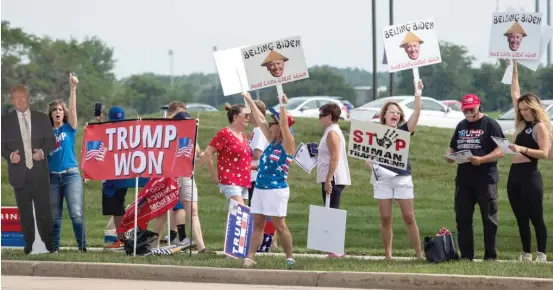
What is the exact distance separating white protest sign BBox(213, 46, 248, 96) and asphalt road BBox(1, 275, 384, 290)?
2.53m

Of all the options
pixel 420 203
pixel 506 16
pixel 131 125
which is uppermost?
pixel 506 16

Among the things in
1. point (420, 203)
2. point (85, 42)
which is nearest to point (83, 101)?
point (85, 42)

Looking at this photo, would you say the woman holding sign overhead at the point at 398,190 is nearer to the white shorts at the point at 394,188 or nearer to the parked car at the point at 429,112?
the white shorts at the point at 394,188

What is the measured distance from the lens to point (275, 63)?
48.4ft

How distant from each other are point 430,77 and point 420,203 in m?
50.6

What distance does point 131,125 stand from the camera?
1554cm

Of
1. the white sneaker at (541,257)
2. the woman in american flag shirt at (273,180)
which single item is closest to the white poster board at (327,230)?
the woman in american flag shirt at (273,180)

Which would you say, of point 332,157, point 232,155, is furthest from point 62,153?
point 332,157

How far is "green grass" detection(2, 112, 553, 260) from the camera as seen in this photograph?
59.5 ft

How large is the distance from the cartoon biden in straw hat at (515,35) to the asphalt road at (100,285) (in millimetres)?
4564

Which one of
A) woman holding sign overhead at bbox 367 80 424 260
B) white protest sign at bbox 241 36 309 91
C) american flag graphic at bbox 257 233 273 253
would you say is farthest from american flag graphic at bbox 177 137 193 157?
woman holding sign overhead at bbox 367 80 424 260

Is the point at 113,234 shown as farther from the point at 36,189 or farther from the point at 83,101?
the point at 83,101

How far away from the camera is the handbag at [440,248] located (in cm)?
1418

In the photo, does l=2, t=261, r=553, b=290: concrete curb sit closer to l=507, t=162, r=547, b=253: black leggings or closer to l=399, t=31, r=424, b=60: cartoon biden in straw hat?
l=507, t=162, r=547, b=253: black leggings
